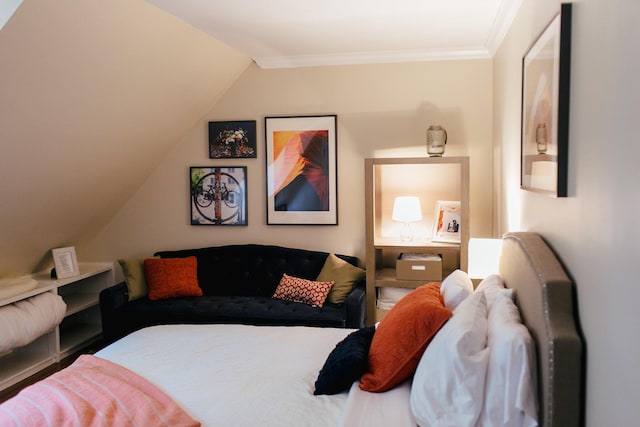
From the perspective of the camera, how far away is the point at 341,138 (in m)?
4.59

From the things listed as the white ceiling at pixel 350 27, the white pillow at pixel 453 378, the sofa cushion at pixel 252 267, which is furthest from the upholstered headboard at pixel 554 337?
the sofa cushion at pixel 252 267

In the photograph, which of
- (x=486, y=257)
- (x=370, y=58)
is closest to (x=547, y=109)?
(x=486, y=257)

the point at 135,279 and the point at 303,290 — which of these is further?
the point at 135,279

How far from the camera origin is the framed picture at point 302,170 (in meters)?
4.60

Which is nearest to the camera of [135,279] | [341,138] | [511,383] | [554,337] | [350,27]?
[554,337]

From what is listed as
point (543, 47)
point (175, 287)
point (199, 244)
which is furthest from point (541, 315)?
point (199, 244)

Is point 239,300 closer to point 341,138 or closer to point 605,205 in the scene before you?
point 341,138

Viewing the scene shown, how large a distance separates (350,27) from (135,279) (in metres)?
2.56

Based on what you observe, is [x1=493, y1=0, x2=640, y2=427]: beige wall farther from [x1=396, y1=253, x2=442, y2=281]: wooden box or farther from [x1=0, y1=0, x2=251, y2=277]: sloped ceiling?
[x1=0, y1=0, x2=251, y2=277]: sloped ceiling

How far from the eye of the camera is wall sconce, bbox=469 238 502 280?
10.6 ft

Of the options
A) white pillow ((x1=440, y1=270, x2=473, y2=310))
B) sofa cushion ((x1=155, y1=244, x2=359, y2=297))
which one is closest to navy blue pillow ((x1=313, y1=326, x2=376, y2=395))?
white pillow ((x1=440, y1=270, x2=473, y2=310))

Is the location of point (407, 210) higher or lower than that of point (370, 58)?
lower

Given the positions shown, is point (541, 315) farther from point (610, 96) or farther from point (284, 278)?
point (284, 278)

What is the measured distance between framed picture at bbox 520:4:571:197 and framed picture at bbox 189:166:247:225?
8.70 feet
